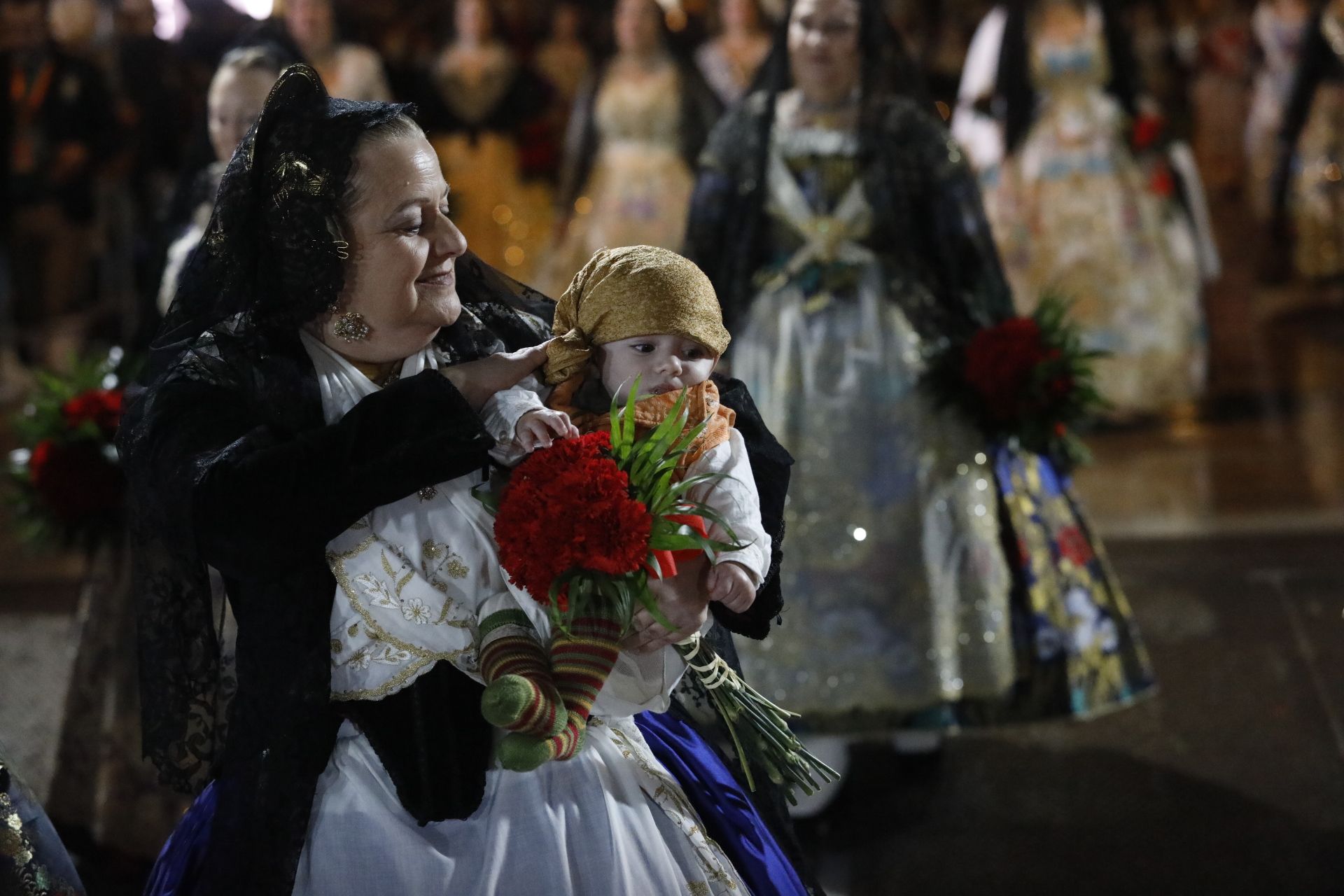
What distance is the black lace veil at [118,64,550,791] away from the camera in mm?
2172

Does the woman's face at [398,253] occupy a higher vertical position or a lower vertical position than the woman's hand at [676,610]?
higher

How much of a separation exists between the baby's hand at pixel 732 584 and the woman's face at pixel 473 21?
871 centimetres

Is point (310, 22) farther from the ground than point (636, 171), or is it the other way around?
point (310, 22)

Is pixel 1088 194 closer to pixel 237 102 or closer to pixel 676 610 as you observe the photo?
pixel 237 102

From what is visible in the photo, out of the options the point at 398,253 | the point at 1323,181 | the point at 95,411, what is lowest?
the point at 1323,181

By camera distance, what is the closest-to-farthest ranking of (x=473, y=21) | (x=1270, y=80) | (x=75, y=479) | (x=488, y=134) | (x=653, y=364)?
(x=653, y=364)
(x=75, y=479)
(x=488, y=134)
(x=473, y=21)
(x=1270, y=80)

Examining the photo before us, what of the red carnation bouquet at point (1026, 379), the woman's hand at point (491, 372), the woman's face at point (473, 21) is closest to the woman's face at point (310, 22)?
the woman's face at point (473, 21)

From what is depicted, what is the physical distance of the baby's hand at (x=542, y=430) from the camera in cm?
216

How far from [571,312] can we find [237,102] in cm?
216

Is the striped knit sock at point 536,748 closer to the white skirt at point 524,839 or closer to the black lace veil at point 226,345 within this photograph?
the white skirt at point 524,839

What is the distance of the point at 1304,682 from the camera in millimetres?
5043

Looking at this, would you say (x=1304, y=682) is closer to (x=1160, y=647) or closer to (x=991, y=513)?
(x=1160, y=647)

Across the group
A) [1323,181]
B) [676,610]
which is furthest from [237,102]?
[1323,181]

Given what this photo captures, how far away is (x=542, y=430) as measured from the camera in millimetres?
2164
